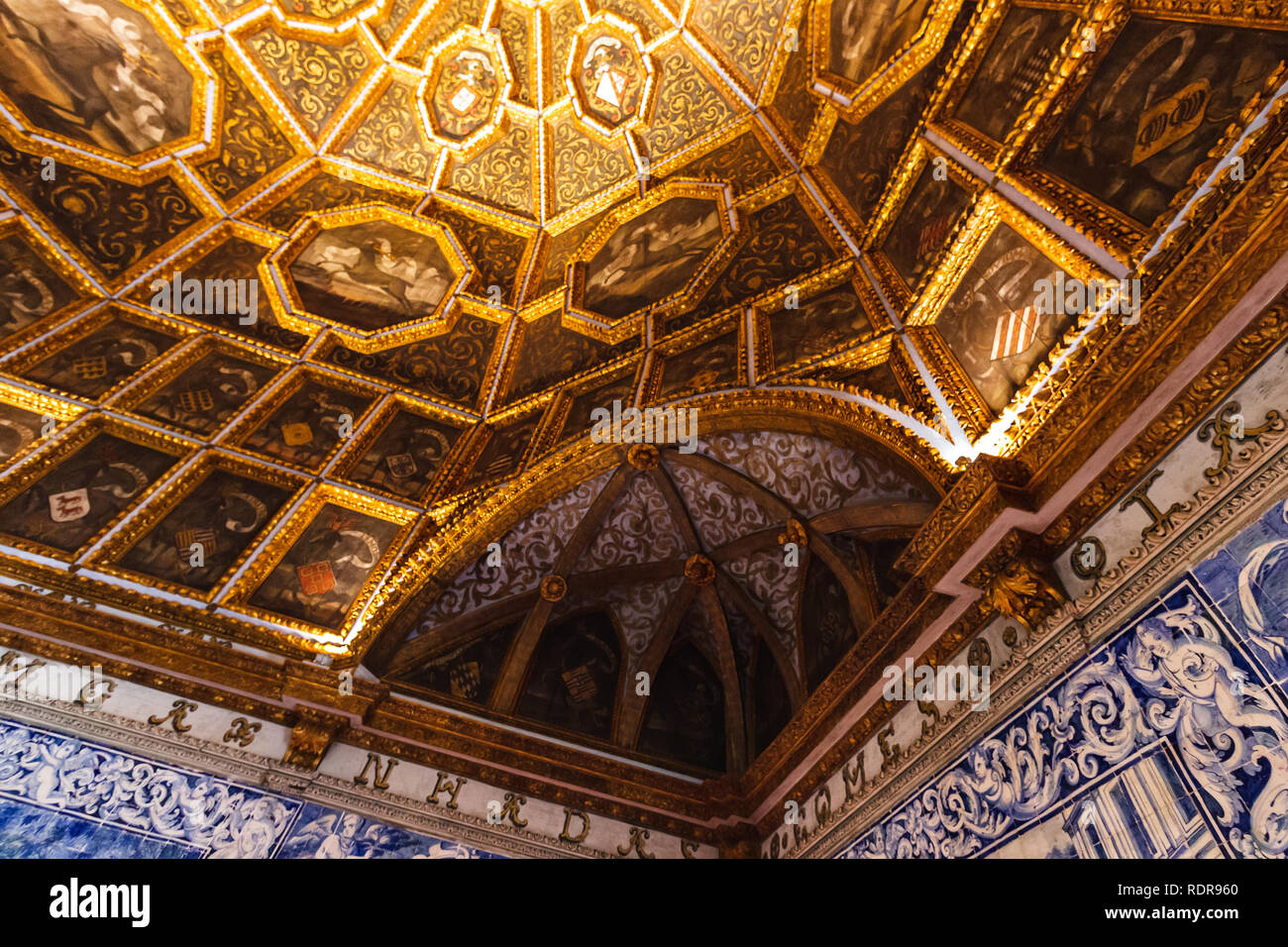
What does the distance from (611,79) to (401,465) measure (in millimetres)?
5443

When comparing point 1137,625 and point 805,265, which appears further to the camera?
point 805,265

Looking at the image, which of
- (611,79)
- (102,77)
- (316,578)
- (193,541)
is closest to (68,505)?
(193,541)

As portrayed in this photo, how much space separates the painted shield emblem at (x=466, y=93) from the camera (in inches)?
372

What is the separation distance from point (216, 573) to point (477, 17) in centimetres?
720

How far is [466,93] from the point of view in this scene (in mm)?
9547

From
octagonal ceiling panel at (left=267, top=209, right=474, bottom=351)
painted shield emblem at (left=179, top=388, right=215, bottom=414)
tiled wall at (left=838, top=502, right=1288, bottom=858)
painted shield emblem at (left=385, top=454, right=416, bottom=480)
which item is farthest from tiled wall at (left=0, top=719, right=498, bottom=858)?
octagonal ceiling panel at (left=267, top=209, right=474, bottom=351)

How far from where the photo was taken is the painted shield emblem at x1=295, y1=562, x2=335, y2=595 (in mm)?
7707

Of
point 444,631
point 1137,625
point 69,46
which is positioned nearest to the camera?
point 1137,625

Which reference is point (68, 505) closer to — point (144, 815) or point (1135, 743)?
point (144, 815)

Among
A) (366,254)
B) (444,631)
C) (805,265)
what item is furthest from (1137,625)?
(366,254)

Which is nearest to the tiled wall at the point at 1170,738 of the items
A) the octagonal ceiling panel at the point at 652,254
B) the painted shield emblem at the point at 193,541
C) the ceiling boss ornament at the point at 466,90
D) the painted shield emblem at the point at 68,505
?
the octagonal ceiling panel at the point at 652,254

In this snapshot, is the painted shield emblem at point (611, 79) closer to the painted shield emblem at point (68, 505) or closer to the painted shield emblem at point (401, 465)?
the painted shield emblem at point (401, 465)
